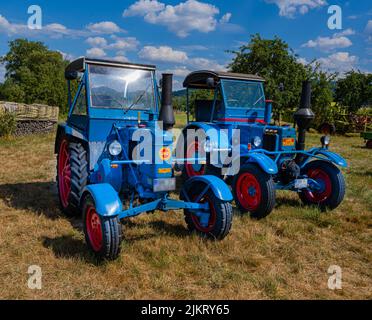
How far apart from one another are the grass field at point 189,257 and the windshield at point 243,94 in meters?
2.07

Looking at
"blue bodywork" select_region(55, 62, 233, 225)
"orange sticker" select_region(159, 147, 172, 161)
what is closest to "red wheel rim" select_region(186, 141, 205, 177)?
"blue bodywork" select_region(55, 62, 233, 225)

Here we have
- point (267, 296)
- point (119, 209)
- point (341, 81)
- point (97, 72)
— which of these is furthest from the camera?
point (341, 81)

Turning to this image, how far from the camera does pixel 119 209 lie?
3557 millimetres

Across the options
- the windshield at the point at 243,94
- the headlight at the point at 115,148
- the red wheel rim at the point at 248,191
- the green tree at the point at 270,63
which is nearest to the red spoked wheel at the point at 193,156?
the windshield at the point at 243,94

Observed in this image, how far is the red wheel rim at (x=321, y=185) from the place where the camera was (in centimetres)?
575

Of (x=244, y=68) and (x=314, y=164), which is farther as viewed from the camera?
(x=244, y=68)

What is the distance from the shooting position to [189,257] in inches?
153

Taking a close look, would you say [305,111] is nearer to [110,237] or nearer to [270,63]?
[110,237]

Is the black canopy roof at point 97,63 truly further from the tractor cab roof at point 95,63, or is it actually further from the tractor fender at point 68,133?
the tractor fender at point 68,133

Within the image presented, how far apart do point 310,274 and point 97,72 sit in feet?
11.8

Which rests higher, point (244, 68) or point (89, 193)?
point (244, 68)

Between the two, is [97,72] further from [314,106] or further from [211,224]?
[314,106]

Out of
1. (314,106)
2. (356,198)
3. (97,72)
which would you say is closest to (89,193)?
(97,72)

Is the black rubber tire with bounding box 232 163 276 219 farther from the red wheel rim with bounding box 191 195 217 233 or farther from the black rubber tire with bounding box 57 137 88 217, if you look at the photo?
the black rubber tire with bounding box 57 137 88 217
